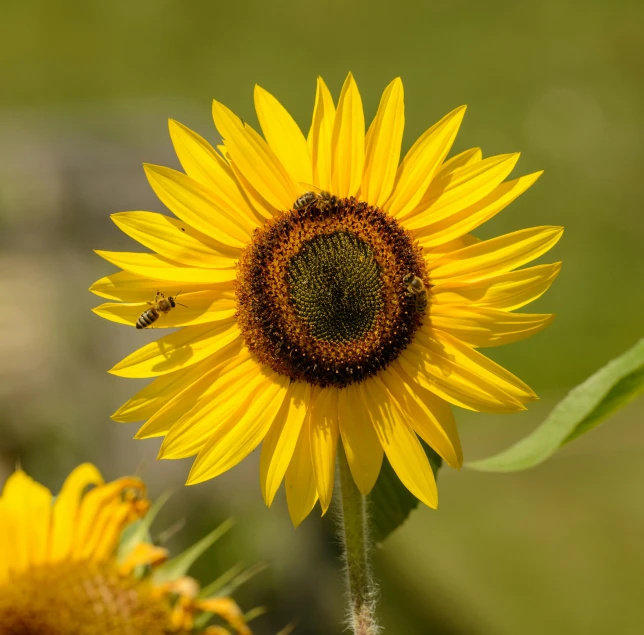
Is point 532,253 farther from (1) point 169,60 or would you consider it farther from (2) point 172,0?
(2) point 172,0

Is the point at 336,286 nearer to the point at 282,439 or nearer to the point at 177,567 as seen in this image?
the point at 282,439

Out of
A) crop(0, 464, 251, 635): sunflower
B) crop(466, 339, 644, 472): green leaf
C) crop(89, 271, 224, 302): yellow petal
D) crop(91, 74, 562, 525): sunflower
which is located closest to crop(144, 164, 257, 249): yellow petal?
crop(91, 74, 562, 525): sunflower

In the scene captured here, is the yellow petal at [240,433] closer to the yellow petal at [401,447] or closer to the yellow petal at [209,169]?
the yellow petal at [401,447]

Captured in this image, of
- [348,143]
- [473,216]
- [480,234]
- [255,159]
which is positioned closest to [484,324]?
[473,216]

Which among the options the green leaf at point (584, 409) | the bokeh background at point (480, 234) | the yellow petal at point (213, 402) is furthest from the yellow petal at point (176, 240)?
the bokeh background at point (480, 234)

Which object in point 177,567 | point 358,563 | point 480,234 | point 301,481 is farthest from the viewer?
point 480,234

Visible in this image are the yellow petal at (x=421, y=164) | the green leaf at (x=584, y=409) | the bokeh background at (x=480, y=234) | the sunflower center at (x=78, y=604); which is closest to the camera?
the green leaf at (x=584, y=409)

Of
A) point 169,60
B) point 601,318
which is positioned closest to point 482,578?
point 601,318
